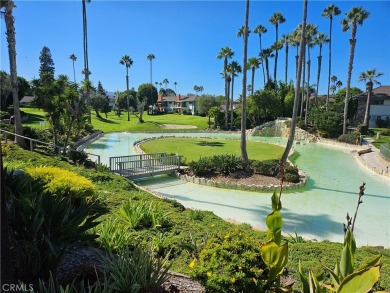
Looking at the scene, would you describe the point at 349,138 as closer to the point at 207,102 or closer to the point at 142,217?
the point at 142,217

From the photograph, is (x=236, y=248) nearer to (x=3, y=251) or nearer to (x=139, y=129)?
(x=3, y=251)

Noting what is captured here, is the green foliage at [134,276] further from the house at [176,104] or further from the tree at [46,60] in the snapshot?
the house at [176,104]

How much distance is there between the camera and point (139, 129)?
53.6m

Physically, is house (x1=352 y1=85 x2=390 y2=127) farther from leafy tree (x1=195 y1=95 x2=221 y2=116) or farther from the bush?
leafy tree (x1=195 y1=95 x2=221 y2=116)

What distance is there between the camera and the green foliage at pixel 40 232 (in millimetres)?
3691

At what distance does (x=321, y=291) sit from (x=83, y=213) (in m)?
3.52

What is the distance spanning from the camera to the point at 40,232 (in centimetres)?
434

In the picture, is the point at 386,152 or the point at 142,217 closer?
the point at 142,217

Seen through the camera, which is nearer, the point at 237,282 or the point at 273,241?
the point at 273,241

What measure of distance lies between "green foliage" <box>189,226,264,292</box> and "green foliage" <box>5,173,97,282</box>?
6.11 ft

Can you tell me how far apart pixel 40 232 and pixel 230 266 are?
2.71m

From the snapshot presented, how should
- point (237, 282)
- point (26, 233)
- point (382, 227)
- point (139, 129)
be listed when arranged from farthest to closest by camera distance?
point (139, 129), point (382, 227), point (26, 233), point (237, 282)

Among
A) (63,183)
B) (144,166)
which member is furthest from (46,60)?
(63,183)

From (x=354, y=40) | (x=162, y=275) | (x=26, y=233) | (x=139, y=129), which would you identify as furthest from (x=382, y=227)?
(x=139, y=129)
